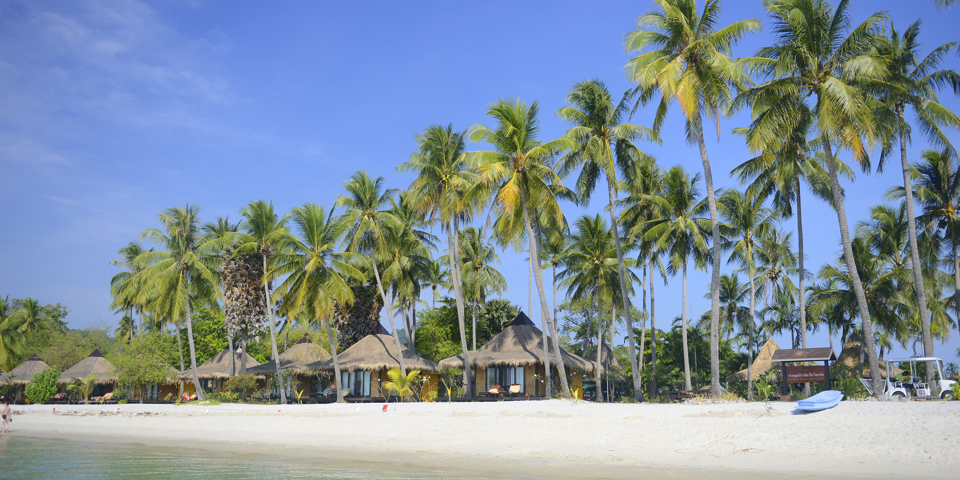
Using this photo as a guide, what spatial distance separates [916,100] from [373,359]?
76.3ft

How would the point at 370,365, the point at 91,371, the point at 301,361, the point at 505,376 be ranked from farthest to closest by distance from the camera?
1. the point at 91,371
2. the point at 301,361
3. the point at 505,376
4. the point at 370,365

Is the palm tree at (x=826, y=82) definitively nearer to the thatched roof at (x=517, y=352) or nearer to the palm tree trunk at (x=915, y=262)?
the palm tree trunk at (x=915, y=262)

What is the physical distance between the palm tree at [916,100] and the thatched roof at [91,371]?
40324 millimetres

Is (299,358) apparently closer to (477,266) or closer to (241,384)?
(241,384)

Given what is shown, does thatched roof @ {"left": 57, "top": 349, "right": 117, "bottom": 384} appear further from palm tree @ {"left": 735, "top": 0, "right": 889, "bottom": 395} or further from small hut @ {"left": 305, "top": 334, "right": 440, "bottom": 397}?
palm tree @ {"left": 735, "top": 0, "right": 889, "bottom": 395}

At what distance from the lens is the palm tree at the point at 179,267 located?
30.4 metres

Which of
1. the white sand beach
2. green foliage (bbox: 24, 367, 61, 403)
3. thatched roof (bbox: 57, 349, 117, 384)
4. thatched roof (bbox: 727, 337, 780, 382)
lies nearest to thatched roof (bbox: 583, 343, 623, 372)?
thatched roof (bbox: 727, 337, 780, 382)

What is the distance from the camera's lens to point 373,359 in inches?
1152

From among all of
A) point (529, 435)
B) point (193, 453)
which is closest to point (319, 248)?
point (193, 453)

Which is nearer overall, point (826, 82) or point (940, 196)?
point (826, 82)

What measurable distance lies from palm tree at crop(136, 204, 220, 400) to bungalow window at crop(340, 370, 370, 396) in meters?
7.16

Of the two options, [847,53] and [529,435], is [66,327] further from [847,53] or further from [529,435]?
[847,53]

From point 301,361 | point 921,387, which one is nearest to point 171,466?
point 921,387

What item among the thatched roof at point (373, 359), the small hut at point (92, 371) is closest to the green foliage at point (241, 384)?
the thatched roof at point (373, 359)
